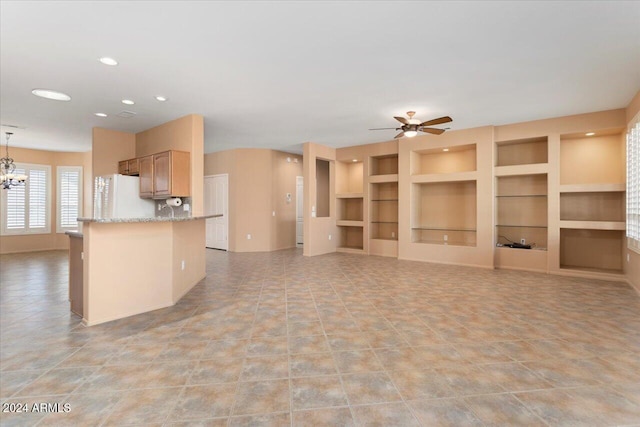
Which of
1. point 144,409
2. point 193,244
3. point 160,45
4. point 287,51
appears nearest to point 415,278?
point 193,244

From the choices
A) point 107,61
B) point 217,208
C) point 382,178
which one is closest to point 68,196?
point 217,208

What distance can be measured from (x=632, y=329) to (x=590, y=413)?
1990 mm

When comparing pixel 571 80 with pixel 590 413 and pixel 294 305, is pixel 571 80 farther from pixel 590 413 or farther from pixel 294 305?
pixel 294 305

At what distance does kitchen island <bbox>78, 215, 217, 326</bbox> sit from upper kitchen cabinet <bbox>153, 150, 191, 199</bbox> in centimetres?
106

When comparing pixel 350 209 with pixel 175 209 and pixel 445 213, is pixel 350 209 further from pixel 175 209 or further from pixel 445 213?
pixel 175 209

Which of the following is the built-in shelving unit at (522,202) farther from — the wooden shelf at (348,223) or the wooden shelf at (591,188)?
the wooden shelf at (348,223)

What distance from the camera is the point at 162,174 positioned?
518cm

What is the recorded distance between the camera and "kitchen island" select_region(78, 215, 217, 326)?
3254 millimetres

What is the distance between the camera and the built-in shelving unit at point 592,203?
5496mm

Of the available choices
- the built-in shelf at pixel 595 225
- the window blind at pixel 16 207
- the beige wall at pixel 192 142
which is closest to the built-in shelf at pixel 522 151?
the built-in shelf at pixel 595 225

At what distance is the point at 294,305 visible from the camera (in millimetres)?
3879

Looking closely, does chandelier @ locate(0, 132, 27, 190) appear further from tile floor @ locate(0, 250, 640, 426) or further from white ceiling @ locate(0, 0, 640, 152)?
tile floor @ locate(0, 250, 640, 426)

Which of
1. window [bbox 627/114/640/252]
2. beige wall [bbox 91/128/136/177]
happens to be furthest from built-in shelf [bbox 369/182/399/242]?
beige wall [bbox 91/128/136/177]

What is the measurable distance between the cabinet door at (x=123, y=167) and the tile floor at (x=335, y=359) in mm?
2628
